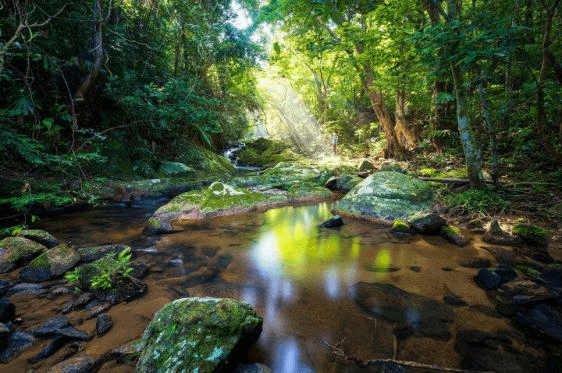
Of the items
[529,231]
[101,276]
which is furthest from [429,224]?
[101,276]

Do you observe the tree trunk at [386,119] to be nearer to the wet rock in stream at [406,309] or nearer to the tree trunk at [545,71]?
the tree trunk at [545,71]

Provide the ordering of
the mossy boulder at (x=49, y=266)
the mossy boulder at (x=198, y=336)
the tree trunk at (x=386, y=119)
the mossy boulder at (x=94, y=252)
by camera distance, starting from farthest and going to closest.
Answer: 1. the tree trunk at (x=386, y=119)
2. the mossy boulder at (x=94, y=252)
3. the mossy boulder at (x=49, y=266)
4. the mossy boulder at (x=198, y=336)

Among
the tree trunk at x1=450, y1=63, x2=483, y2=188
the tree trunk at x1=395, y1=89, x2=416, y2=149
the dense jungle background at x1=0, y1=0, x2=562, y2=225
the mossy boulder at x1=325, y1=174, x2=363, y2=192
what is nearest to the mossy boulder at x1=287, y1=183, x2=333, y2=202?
the mossy boulder at x1=325, y1=174, x2=363, y2=192

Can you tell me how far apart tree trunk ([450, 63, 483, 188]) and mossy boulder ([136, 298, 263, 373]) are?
5916 mm

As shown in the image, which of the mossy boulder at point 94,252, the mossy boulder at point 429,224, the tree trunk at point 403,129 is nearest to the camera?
the mossy boulder at point 94,252

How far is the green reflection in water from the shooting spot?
394 centimetres

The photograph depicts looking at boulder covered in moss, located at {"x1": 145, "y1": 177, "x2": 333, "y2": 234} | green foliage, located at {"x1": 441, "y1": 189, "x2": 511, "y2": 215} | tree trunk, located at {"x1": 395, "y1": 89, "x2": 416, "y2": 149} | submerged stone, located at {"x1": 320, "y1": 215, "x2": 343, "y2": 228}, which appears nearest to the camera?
green foliage, located at {"x1": 441, "y1": 189, "x2": 511, "y2": 215}

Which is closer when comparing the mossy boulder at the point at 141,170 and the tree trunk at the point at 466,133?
the tree trunk at the point at 466,133

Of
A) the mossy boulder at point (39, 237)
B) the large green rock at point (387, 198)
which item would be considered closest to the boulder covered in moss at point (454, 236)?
the large green rock at point (387, 198)

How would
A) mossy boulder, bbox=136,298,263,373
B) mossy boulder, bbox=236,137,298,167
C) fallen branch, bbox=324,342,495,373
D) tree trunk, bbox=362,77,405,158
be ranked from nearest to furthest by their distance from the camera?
1. mossy boulder, bbox=136,298,263,373
2. fallen branch, bbox=324,342,495,373
3. tree trunk, bbox=362,77,405,158
4. mossy boulder, bbox=236,137,298,167

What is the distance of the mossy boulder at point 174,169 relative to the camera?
10367 millimetres

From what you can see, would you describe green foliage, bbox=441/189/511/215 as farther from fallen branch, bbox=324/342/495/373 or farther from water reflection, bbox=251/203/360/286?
fallen branch, bbox=324/342/495/373

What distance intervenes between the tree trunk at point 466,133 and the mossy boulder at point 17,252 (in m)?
8.14

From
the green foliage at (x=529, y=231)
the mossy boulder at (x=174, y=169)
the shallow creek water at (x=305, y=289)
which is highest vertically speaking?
the mossy boulder at (x=174, y=169)
